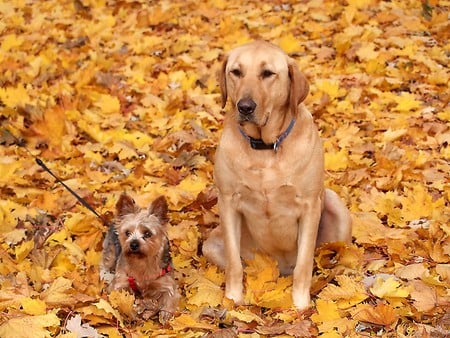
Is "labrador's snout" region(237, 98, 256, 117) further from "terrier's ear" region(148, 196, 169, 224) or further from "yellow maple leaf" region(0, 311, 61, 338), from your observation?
"yellow maple leaf" region(0, 311, 61, 338)

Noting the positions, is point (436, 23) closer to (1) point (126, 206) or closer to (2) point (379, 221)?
(2) point (379, 221)

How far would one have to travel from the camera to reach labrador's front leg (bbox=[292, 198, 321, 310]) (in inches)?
180

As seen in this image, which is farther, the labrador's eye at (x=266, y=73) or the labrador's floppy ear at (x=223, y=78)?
the labrador's floppy ear at (x=223, y=78)

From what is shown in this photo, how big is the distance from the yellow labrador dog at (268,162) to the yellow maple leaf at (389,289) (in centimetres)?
49

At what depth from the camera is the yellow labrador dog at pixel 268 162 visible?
14.3 ft

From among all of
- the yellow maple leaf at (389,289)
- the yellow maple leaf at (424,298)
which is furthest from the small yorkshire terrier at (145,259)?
the yellow maple leaf at (424,298)

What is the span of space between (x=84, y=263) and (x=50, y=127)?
88.8 inches

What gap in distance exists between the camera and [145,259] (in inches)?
186

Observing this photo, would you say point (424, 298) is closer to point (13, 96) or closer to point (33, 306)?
point (33, 306)

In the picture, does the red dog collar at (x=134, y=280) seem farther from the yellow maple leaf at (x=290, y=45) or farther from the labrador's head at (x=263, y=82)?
the yellow maple leaf at (x=290, y=45)

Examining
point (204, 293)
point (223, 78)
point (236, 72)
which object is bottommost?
point (204, 293)

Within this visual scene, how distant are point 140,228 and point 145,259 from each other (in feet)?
0.70

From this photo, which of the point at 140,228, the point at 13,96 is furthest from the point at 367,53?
the point at 140,228

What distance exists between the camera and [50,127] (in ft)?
23.1
